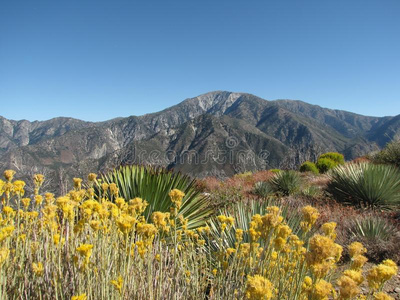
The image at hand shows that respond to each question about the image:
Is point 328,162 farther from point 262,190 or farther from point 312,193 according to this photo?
point 312,193

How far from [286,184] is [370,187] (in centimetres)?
347

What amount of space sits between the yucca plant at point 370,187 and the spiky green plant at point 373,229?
5.69 ft

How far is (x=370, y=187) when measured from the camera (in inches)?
257

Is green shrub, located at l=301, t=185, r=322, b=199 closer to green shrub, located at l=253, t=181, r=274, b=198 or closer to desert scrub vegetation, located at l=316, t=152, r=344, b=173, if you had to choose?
green shrub, located at l=253, t=181, r=274, b=198

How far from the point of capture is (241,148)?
5581 inches

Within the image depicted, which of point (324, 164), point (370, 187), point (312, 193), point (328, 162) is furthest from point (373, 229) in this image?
point (324, 164)

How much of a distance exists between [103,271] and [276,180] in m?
9.56

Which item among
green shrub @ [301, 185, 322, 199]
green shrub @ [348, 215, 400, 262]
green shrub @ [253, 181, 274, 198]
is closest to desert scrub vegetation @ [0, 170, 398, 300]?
green shrub @ [348, 215, 400, 262]

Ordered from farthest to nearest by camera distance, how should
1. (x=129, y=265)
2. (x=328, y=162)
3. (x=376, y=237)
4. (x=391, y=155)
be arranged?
(x=328, y=162)
(x=391, y=155)
(x=376, y=237)
(x=129, y=265)

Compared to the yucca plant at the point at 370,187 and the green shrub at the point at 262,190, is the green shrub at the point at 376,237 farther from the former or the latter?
the green shrub at the point at 262,190

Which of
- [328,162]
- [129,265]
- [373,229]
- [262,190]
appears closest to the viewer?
[129,265]

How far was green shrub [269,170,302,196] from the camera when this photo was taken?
380 inches

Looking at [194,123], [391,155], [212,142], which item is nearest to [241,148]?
[212,142]

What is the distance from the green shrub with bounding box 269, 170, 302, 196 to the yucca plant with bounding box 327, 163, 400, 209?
2403 mm
